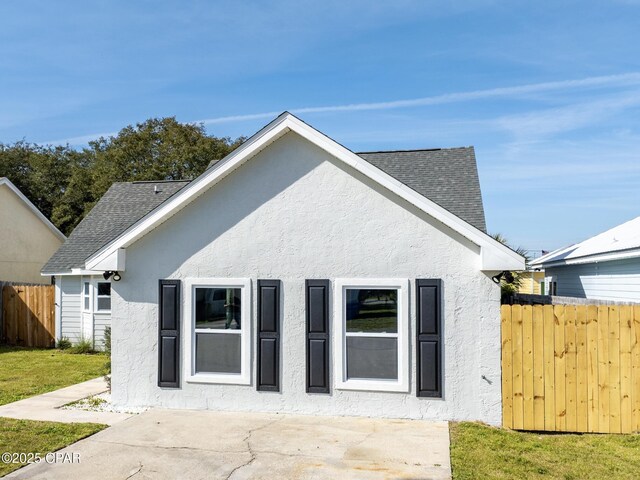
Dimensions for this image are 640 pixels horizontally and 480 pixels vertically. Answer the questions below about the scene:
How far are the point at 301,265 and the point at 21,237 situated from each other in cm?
1956

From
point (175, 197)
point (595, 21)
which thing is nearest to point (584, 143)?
point (595, 21)

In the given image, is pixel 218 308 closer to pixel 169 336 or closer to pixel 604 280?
pixel 169 336

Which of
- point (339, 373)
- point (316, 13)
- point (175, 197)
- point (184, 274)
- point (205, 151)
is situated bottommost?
point (339, 373)

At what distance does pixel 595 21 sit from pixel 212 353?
10.3m

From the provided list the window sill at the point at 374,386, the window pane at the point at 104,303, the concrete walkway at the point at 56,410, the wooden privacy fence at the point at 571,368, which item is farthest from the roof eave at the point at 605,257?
the window pane at the point at 104,303

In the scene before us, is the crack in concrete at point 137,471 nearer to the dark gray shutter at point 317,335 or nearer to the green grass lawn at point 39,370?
the dark gray shutter at point 317,335

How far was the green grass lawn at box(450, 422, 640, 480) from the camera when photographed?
602 centimetres

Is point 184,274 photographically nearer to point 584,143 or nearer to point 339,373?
point 339,373

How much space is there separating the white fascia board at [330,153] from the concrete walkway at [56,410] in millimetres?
2494

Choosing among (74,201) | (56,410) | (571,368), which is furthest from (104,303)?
(74,201)

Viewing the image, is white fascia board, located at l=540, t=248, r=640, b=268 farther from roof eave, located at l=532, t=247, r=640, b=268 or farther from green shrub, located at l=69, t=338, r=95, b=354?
green shrub, located at l=69, t=338, r=95, b=354

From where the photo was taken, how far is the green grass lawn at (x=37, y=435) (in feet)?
22.3

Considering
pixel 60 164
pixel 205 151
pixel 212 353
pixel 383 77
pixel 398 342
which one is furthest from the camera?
pixel 60 164

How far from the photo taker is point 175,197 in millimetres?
8820
